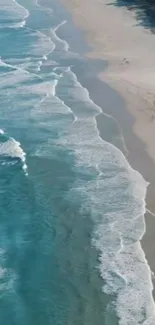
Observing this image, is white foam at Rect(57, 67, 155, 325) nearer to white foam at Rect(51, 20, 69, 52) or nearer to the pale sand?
the pale sand

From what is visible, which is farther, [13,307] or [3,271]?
[3,271]

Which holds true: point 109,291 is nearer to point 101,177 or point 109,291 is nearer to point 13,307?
point 13,307

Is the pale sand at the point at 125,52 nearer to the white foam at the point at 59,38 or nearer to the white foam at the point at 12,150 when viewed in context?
the white foam at the point at 59,38

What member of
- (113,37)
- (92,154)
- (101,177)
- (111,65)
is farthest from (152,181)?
(113,37)

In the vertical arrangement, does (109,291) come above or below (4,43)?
above

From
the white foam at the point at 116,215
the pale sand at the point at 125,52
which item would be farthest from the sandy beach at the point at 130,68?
the white foam at the point at 116,215

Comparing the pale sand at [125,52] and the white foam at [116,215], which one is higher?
the white foam at [116,215]

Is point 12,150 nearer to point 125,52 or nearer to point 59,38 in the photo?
point 125,52
